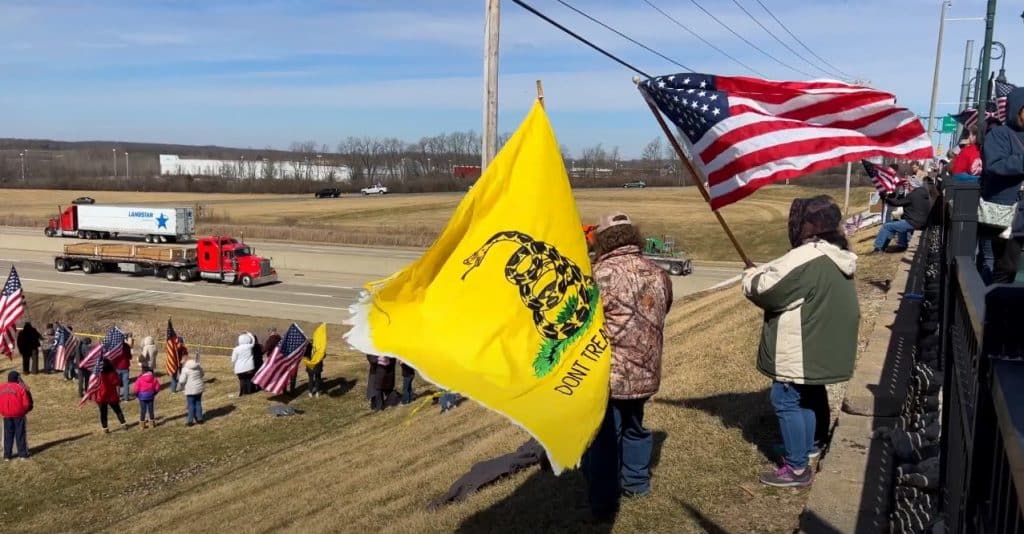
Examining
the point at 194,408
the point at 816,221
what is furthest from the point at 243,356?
the point at 816,221

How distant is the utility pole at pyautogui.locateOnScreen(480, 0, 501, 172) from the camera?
10.1 meters

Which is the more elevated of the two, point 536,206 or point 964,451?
point 536,206

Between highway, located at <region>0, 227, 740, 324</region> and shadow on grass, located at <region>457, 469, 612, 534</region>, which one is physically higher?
shadow on grass, located at <region>457, 469, 612, 534</region>

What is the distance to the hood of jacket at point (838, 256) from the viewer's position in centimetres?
505

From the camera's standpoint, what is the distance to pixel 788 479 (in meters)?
5.58

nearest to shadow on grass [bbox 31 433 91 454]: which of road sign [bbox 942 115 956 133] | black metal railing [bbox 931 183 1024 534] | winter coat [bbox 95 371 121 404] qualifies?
winter coat [bbox 95 371 121 404]

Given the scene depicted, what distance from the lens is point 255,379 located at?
744 inches

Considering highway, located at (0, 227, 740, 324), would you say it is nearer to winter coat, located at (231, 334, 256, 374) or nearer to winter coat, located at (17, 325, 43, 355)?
winter coat, located at (17, 325, 43, 355)

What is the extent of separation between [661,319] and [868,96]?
8.18ft

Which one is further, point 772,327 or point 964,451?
point 772,327

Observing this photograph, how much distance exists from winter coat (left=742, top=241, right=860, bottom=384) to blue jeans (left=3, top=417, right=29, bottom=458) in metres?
15.0

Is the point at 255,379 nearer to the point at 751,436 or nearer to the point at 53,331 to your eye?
the point at 53,331

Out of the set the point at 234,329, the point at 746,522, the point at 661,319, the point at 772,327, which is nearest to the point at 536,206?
the point at 661,319

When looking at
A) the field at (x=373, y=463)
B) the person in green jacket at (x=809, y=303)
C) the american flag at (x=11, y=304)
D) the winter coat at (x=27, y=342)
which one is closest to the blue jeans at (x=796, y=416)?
the person in green jacket at (x=809, y=303)
